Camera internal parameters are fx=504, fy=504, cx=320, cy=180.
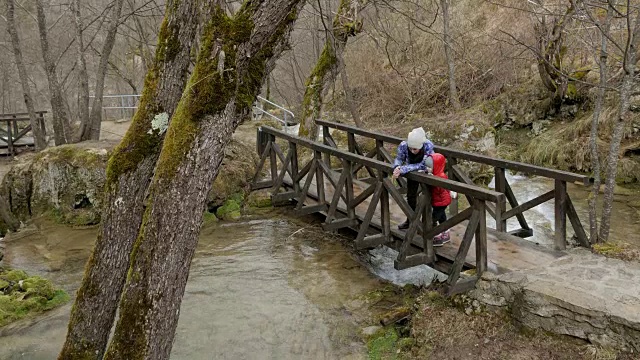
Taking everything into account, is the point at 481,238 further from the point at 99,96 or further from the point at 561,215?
the point at 99,96

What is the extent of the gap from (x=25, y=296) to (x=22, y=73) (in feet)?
29.7

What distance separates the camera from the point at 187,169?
3.40 meters

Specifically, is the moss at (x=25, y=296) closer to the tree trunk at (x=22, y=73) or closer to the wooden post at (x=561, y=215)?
the wooden post at (x=561, y=215)

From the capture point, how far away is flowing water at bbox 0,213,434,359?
18.6ft

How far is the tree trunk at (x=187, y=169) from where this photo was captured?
11.2 feet

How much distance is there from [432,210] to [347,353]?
6.61 ft

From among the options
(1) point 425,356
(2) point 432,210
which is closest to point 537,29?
(2) point 432,210

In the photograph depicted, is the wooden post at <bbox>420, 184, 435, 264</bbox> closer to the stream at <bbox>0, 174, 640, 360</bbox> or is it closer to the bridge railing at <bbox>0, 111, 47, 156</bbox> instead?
the stream at <bbox>0, 174, 640, 360</bbox>

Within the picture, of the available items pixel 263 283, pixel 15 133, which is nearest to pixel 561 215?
pixel 263 283

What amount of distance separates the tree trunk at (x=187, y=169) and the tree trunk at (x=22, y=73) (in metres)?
10.9

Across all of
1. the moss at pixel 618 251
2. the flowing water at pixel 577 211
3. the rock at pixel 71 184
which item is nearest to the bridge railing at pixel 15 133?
the rock at pixel 71 184

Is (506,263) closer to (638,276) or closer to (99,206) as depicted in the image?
(638,276)

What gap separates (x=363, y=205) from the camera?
26.8ft

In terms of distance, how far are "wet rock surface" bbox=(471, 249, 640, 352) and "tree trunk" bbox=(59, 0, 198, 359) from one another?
11.6 feet
